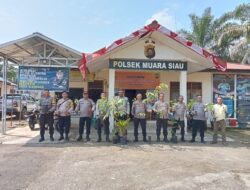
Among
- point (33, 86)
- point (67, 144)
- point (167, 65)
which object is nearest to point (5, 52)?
point (33, 86)

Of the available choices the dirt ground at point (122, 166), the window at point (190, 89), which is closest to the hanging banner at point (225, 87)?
the window at point (190, 89)

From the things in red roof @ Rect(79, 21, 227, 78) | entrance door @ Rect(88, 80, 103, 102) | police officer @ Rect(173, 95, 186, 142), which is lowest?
police officer @ Rect(173, 95, 186, 142)

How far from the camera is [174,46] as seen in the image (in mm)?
13297

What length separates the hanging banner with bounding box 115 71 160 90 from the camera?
52.0 feet

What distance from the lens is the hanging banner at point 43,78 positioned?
1365cm

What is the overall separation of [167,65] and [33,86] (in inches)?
219

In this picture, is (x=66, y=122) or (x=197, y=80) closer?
(x=66, y=122)

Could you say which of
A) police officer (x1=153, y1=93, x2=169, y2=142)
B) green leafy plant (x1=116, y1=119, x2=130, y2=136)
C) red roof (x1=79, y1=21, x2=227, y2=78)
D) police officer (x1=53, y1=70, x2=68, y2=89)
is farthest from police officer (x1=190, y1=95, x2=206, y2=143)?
police officer (x1=53, y1=70, x2=68, y2=89)

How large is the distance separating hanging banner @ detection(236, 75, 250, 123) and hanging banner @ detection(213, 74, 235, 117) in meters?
0.38

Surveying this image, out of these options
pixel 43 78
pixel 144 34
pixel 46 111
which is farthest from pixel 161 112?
pixel 43 78

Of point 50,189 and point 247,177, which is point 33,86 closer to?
point 50,189

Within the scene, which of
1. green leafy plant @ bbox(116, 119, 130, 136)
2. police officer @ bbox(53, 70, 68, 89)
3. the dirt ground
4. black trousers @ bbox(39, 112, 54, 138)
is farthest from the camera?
police officer @ bbox(53, 70, 68, 89)

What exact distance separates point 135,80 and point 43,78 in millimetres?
4427

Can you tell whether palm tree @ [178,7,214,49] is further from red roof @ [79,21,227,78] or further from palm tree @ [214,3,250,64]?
red roof @ [79,21,227,78]
